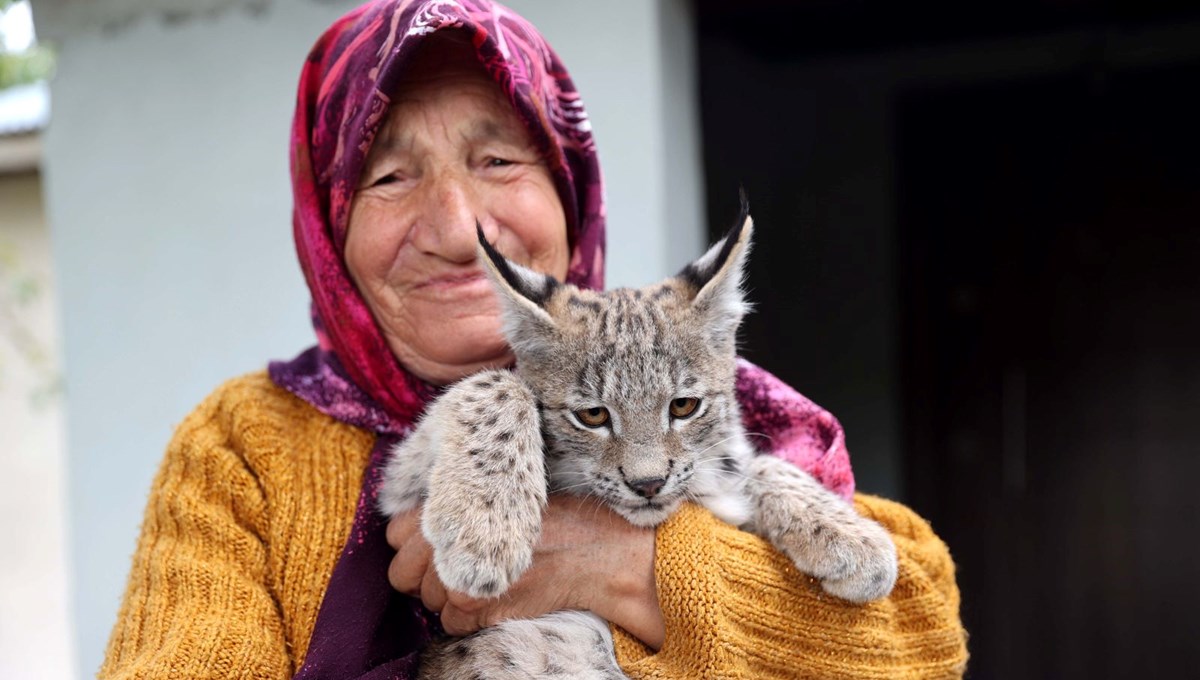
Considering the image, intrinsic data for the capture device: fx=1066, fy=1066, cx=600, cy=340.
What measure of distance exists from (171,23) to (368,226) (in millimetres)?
3076

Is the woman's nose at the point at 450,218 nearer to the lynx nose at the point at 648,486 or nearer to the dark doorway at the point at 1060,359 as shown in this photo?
the lynx nose at the point at 648,486

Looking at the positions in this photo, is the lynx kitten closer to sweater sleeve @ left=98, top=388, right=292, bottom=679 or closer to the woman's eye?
sweater sleeve @ left=98, top=388, right=292, bottom=679

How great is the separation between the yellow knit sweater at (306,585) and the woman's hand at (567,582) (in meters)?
0.05

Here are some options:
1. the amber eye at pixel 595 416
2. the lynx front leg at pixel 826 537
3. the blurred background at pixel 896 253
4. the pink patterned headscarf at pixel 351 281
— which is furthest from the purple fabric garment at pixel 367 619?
the blurred background at pixel 896 253

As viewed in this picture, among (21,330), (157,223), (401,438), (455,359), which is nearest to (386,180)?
(455,359)

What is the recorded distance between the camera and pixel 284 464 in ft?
7.60

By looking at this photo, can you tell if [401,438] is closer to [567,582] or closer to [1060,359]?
[567,582]

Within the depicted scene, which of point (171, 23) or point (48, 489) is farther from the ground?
point (171, 23)

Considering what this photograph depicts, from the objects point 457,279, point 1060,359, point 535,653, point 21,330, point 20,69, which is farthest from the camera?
point 20,69

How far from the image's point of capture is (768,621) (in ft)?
7.01

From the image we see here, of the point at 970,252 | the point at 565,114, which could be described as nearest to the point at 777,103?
the point at 970,252

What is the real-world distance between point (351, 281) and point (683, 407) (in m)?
0.85

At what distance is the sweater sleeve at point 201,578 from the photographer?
199 centimetres

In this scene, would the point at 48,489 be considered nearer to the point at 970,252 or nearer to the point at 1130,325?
the point at 970,252
